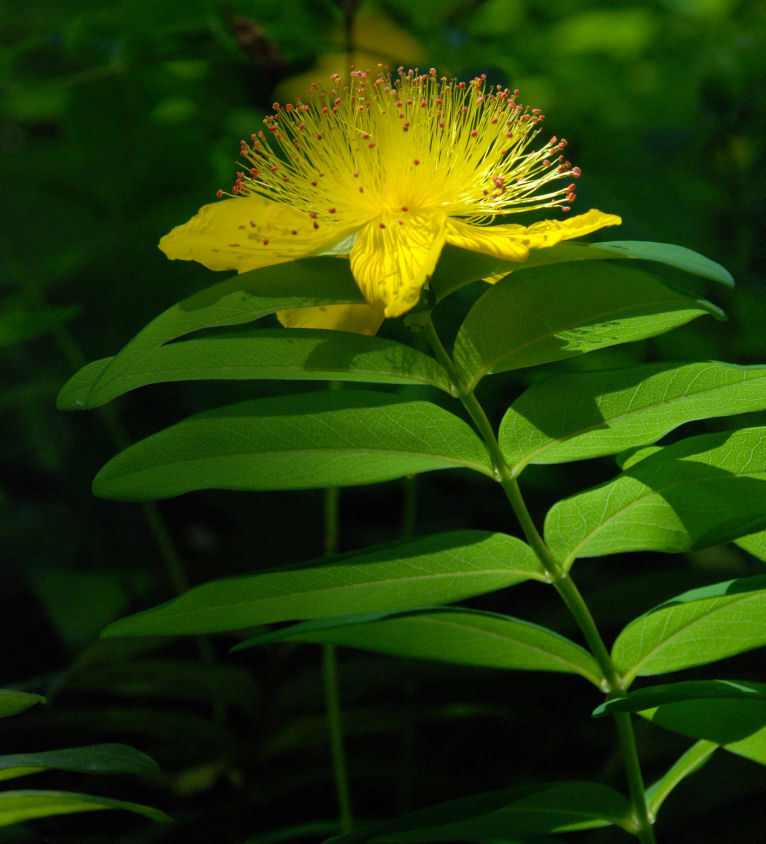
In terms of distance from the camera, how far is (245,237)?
1.40 ft

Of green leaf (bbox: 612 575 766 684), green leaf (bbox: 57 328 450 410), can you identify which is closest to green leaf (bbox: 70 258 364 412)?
green leaf (bbox: 57 328 450 410)

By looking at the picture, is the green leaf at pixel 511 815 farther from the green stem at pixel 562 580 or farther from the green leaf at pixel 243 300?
the green leaf at pixel 243 300

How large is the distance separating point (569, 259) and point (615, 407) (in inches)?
3.0

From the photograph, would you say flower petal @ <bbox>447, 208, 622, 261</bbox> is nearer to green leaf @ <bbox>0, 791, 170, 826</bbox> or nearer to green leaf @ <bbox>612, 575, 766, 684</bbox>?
green leaf @ <bbox>612, 575, 766, 684</bbox>

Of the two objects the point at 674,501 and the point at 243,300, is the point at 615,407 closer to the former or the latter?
the point at 674,501

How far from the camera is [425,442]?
400 mm

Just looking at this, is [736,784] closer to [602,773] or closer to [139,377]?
[602,773]

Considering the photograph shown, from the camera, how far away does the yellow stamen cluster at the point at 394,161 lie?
47cm

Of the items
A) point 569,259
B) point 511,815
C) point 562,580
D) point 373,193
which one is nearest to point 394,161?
point 373,193

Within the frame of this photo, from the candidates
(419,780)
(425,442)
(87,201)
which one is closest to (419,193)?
(425,442)

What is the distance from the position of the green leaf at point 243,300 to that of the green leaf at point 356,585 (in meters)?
0.10

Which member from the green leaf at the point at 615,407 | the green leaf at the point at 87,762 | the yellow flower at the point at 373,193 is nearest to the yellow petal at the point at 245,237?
the yellow flower at the point at 373,193

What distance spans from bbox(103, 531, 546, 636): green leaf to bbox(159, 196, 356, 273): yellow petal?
153mm

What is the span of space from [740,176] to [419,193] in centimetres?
76
